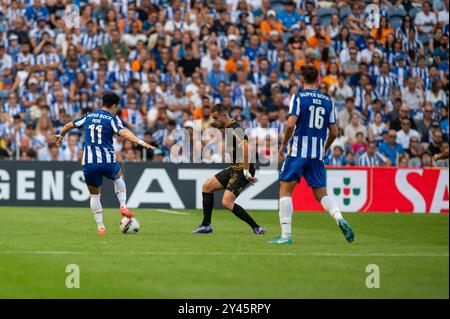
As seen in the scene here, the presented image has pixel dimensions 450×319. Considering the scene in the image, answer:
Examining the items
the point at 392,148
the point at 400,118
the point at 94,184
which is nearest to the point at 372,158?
the point at 392,148

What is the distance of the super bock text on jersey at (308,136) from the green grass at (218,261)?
3.57ft

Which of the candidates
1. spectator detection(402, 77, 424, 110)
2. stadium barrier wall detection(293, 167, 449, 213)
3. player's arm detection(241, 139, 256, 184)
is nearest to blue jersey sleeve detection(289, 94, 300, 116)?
player's arm detection(241, 139, 256, 184)

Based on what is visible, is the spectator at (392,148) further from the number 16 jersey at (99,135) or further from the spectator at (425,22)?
the number 16 jersey at (99,135)

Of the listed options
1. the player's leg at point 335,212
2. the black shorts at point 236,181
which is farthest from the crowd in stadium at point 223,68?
the player's leg at point 335,212

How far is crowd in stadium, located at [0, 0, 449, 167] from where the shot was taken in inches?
985

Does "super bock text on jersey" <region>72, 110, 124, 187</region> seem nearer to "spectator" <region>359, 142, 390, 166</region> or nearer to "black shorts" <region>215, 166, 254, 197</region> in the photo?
"black shorts" <region>215, 166, 254, 197</region>

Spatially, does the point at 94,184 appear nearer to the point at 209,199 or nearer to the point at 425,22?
the point at 209,199

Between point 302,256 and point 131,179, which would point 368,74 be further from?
point 302,256

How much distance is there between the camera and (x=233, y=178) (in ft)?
51.8

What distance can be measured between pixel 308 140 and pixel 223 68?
14009 millimetres

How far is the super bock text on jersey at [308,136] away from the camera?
1319 cm
